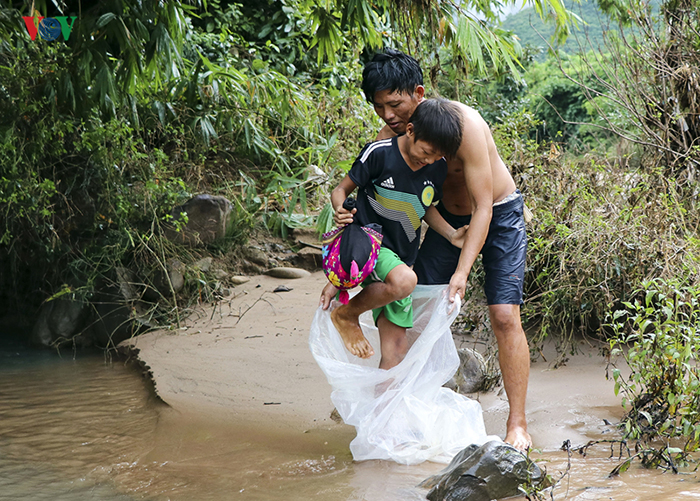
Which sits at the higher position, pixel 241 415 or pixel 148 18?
pixel 148 18

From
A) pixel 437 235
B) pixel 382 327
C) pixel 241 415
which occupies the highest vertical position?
pixel 437 235

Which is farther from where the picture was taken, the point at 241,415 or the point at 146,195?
the point at 146,195

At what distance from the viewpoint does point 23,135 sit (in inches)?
206

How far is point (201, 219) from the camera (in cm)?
629

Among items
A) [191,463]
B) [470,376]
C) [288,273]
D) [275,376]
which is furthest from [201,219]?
[191,463]

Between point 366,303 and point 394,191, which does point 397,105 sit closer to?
point 394,191

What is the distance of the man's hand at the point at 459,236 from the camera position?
111 inches

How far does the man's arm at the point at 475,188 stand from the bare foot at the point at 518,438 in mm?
624

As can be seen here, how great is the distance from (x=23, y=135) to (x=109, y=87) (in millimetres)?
1884

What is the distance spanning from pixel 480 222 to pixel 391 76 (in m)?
0.72

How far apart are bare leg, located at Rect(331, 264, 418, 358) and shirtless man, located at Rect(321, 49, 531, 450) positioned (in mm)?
144

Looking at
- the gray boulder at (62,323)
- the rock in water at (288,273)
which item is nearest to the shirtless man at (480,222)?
the rock in water at (288,273)

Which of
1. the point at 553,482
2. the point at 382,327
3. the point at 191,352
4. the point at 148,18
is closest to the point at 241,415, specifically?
the point at 382,327

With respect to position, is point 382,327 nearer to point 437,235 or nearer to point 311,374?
point 437,235
